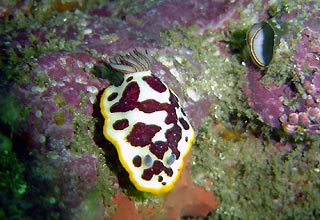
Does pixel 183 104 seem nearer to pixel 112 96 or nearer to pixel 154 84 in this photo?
pixel 154 84

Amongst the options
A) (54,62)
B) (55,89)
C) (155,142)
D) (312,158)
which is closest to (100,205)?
(155,142)

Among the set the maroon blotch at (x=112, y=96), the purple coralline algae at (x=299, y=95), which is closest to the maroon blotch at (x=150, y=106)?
the maroon blotch at (x=112, y=96)

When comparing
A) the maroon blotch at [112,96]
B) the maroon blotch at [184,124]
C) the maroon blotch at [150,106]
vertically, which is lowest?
the maroon blotch at [112,96]

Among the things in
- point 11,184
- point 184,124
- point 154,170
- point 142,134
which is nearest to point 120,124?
point 142,134

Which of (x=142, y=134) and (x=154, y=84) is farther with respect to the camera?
(x=154, y=84)

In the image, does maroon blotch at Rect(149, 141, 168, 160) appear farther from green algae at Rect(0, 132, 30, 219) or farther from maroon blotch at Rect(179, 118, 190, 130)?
green algae at Rect(0, 132, 30, 219)

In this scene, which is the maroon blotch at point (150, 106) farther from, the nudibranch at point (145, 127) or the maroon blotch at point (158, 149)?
the maroon blotch at point (158, 149)
